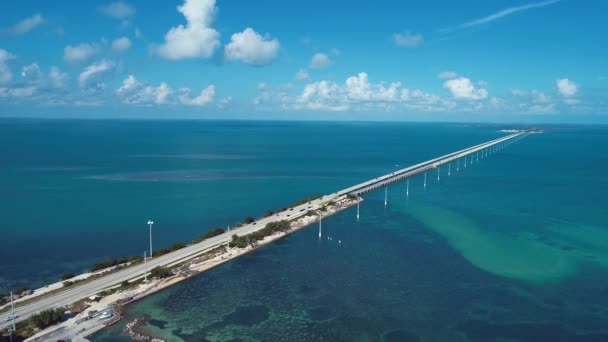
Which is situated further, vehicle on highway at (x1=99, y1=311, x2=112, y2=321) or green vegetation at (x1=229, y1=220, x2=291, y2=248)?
green vegetation at (x1=229, y1=220, x2=291, y2=248)

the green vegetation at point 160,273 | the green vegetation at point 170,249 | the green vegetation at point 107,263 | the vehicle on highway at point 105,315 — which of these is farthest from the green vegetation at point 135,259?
the vehicle on highway at point 105,315

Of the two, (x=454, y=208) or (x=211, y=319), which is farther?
(x=454, y=208)

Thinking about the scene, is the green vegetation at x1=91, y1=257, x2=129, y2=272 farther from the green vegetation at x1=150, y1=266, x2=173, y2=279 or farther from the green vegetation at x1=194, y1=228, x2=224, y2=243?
the green vegetation at x1=194, y1=228, x2=224, y2=243

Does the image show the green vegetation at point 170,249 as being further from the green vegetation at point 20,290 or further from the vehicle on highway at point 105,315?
the vehicle on highway at point 105,315

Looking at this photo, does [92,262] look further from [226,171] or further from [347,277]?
[226,171]

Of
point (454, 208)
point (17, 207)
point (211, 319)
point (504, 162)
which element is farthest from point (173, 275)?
point (504, 162)

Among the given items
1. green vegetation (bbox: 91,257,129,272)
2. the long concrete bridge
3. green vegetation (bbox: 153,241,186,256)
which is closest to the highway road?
the long concrete bridge

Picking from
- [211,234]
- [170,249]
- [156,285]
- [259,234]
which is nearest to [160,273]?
[156,285]
